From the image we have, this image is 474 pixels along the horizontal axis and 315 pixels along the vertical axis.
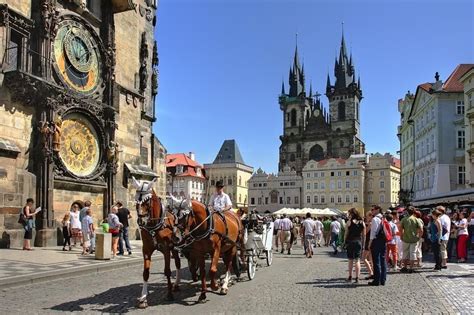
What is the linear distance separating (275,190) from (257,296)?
363ft

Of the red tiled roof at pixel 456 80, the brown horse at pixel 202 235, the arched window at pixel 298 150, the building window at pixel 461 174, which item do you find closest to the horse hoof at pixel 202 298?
the brown horse at pixel 202 235

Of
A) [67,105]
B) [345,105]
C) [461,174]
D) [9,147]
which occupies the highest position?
[345,105]

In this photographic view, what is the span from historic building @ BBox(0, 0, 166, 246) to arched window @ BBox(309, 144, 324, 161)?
10564 centimetres

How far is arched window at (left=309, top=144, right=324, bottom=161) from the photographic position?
423ft

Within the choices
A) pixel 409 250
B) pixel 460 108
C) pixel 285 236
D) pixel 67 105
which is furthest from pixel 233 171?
pixel 409 250

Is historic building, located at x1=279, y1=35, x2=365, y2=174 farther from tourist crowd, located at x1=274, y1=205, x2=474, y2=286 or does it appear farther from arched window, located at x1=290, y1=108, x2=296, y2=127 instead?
tourist crowd, located at x1=274, y1=205, x2=474, y2=286

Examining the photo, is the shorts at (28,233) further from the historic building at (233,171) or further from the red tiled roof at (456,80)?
the historic building at (233,171)

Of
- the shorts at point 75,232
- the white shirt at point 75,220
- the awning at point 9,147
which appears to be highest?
the awning at point 9,147

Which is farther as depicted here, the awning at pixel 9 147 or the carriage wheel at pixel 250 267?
the awning at pixel 9 147

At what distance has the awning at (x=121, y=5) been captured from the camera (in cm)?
2316

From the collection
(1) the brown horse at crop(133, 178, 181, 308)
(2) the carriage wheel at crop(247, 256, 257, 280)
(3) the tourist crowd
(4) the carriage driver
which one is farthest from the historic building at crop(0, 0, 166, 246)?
(1) the brown horse at crop(133, 178, 181, 308)

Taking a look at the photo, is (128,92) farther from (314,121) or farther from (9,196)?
(314,121)

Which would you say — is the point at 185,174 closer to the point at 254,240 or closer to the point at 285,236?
the point at 285,236

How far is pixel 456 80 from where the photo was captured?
46.1 m
